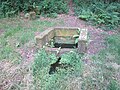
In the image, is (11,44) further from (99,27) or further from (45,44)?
(99,27)

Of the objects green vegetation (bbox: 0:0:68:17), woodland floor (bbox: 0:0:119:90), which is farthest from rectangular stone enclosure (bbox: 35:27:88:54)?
green vegetation (bbox: 0:0:68:17)

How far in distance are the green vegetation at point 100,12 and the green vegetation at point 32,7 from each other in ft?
2.91

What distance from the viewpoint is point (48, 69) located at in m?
5.07

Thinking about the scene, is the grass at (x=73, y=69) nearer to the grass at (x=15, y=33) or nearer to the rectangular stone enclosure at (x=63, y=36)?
the grass at (x=15, y=33)

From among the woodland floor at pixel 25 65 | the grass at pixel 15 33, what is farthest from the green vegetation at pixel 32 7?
the woodland floor at pixel 25 65

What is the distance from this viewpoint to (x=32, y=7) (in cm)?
969

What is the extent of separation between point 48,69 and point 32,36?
2.26 metres

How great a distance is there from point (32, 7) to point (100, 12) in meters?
3.06

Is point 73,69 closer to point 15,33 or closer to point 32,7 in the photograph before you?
point 15,33

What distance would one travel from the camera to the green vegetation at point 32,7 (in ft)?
31.4

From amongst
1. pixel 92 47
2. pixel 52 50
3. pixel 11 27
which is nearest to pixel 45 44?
pixel 52 50

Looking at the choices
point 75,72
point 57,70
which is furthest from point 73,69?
point 57,70

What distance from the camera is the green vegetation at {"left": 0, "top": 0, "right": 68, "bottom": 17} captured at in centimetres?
957

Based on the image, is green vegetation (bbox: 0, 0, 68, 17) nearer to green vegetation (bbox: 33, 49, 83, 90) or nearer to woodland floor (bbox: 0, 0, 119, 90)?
woodland floor (bbox: 0, 0, 119, 90)
